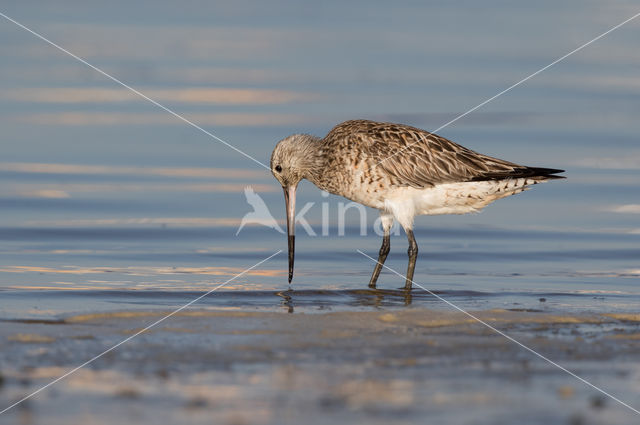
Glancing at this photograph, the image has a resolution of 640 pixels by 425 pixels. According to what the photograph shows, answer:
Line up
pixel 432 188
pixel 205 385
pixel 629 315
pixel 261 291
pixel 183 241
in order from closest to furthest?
1. pixel 205 385
2. pixel 629 315
3. pixel 261 291
4. pixel 432 188
5. pixel 183 241

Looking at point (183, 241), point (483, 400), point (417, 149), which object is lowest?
point (483, 400)

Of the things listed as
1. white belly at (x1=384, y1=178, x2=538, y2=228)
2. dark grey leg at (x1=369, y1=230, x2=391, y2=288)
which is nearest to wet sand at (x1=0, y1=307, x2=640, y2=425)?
dark grey leg at (x1=369, y1=230, x2=391, y2=288)

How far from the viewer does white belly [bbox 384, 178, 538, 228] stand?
34.7 ft

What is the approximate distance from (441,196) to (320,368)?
Result: 4.69m

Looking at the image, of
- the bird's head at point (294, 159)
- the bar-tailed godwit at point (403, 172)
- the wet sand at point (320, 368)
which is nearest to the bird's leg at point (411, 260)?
the bar-tailed godwit at point (403, 172)

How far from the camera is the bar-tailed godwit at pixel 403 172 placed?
10531 millimetres

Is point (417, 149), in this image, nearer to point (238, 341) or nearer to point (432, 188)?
point (432, 188)

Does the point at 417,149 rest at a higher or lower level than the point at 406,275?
higher

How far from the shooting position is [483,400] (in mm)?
5527

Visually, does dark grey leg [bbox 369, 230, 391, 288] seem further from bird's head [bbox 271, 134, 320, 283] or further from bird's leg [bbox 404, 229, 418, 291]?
bird's head [bbox 271, 134, 320, 283]

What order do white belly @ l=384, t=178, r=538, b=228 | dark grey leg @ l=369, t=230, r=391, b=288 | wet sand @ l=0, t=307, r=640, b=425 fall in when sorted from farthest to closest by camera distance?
white belly @ l=384, t=178, r=538, b=228 → dark grey leg @ l=369, t=230, r=391, b=288 → wet sand @ l=0, t=307, r=640, b=425

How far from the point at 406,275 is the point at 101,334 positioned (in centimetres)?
434

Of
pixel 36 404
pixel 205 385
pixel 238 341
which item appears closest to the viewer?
pixel 36 404

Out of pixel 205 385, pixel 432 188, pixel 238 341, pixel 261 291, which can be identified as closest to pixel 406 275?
pixel 432 188
